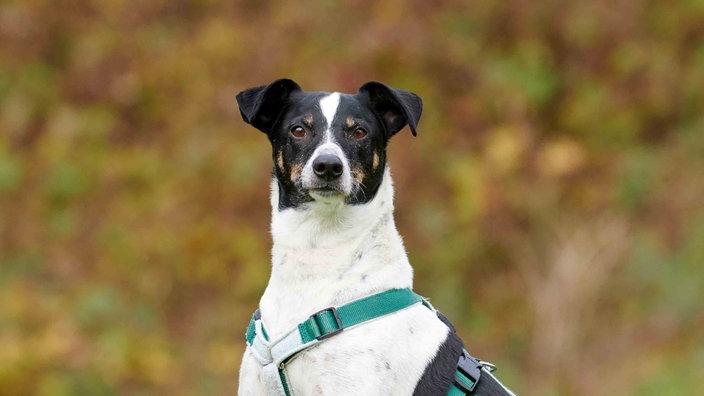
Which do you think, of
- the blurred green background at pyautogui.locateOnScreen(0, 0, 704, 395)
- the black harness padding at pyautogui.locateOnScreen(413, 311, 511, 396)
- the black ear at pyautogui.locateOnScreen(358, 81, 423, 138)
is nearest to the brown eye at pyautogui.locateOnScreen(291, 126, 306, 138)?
the black ear at pyautogui.locateOnScreen(358, 81, 423, 138)

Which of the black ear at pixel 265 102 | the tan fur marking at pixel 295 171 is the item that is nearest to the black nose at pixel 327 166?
the tan fur marking at pixel 295 171

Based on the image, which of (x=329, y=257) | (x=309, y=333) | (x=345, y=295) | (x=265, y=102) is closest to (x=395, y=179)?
(x=265, y=102)

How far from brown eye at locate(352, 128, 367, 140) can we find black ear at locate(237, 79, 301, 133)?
431 mm

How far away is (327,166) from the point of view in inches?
195

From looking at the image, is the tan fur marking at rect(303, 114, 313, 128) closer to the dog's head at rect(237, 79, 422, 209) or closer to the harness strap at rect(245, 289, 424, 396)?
the dog's head at rect(237, 79, 422, 209)

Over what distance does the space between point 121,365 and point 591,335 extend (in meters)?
5.07

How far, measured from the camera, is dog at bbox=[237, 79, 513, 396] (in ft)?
15.2

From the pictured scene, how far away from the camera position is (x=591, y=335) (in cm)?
1148

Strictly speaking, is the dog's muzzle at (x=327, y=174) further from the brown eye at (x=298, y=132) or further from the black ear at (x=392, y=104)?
the black ear at (x=392, y=104)

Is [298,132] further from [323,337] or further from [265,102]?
[323,337]

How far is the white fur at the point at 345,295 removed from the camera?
4605mm

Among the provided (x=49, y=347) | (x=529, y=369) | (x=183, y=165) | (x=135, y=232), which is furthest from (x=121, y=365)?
(x=529, y=369)

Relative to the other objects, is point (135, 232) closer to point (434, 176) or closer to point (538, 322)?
point (434, 176)

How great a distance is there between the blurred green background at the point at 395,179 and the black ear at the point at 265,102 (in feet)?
18.9
